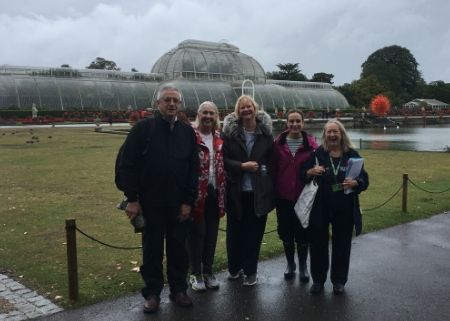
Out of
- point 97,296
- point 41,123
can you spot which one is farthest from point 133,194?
point 41,123

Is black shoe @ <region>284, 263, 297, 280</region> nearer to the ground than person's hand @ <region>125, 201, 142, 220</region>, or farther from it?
nearer to the ground

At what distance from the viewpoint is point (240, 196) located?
16.4 ft

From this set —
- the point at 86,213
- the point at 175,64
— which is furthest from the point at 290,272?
the point at 175,64

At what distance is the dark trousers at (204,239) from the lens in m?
4.98

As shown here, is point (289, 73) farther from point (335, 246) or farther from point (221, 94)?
point (335, 246)

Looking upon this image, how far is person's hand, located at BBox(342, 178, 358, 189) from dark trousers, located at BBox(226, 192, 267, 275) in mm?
909

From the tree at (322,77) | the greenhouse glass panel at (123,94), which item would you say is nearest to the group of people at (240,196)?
the greenhouse glass panel at (123,94)

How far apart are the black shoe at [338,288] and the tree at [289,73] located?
87.7 meters

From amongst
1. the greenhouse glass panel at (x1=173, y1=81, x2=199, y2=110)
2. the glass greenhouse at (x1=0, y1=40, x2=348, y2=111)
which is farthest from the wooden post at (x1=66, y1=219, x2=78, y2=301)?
the greenhouse glass panel at (x1=173, y1=81, x2=199, y2=110)

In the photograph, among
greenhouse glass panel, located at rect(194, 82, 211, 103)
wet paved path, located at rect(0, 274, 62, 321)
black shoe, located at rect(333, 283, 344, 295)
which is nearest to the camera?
wet paved path, located at rect(0, 274, 62, 321)

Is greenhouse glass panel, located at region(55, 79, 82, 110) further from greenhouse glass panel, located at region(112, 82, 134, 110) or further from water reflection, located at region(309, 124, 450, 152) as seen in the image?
water reflection, located at region(309, 124, 450, 152)

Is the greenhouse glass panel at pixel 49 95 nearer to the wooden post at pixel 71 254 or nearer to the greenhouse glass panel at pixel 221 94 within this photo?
the greenhouse glass panel at pixel 221 94

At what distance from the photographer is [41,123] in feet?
129

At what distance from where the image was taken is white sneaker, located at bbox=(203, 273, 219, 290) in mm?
4992
